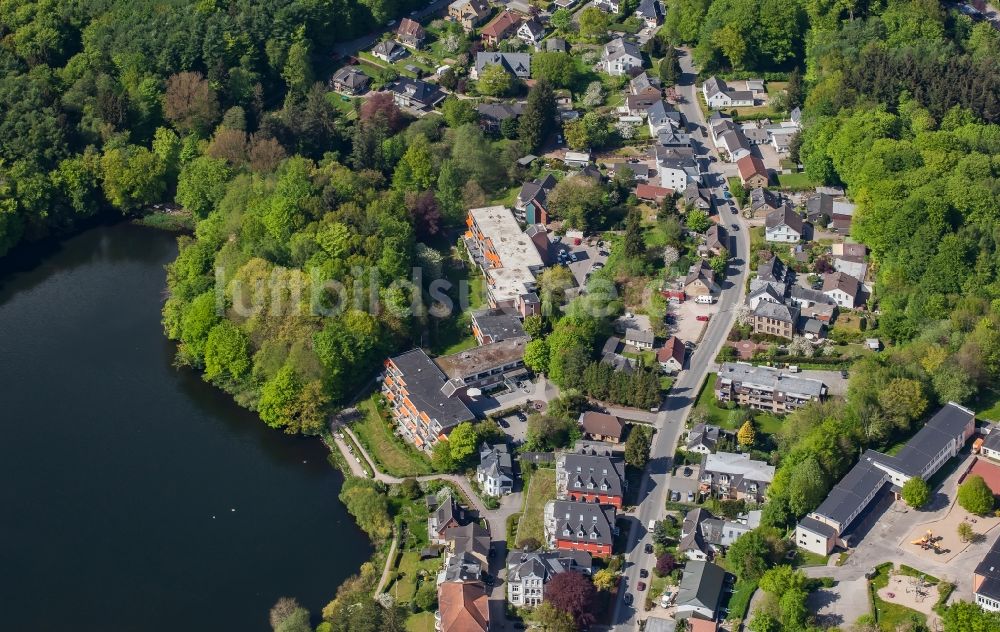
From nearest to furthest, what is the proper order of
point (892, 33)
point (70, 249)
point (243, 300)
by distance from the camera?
point (243, 300)
point (70, 249)
point (892, 33)

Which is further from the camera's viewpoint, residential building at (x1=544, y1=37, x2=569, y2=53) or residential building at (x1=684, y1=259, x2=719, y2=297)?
residential building at (x1=544, y1=37, x2=569, y2=53)

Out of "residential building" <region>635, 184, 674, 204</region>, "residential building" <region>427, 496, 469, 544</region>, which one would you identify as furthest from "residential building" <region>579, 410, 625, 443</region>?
"residential building" <region>635, 184, 674, 204</region>

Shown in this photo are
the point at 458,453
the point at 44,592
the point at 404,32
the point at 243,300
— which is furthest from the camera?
the point at 404,32

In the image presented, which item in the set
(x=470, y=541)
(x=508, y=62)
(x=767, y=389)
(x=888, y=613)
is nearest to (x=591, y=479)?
(x=470, y=541)

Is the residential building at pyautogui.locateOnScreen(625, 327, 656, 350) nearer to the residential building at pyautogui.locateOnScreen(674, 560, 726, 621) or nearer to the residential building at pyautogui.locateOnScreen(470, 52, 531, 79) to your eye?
the residential building at pyautogui.locateOnScreen(674, 560, 726, 621)

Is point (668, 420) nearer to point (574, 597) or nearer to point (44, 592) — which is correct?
point (574, 597)

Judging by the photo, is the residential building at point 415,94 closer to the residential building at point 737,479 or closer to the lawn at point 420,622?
the residential building at point 737,479

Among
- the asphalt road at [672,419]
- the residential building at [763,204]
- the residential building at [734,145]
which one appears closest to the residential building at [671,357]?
the asphalt road at [672,419]

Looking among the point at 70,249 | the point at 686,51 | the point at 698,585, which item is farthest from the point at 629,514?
the point at 686,51
